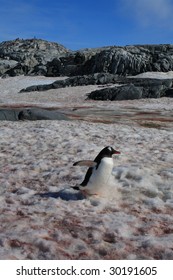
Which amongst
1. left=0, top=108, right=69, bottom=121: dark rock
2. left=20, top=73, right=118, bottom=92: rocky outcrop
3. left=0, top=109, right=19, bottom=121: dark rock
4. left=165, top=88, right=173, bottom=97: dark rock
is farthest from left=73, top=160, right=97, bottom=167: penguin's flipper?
left=20, top=73, right=118, bottom=92: rocky outcrop

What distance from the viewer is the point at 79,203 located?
8.33 metres

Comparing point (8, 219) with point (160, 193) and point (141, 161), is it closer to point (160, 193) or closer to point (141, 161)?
point (160, 193)

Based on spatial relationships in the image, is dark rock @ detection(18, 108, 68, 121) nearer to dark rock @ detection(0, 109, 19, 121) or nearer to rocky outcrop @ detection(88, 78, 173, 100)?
dark rock @ detection(0, 109, 19, 121)

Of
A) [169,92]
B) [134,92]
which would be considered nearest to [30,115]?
[134,92]

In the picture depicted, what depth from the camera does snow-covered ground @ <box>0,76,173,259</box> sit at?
629cm

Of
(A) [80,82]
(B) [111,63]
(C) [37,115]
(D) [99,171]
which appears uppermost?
(B) [111,63]

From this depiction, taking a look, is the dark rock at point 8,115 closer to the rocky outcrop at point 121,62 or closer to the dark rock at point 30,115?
the dark rock at point 30,115

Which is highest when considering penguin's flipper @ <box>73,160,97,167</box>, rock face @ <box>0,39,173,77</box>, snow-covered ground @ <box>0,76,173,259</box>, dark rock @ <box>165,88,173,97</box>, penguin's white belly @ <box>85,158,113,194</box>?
rock face @ <box>0,39,173,77</box>

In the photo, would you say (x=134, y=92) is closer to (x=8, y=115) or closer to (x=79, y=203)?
(x=8, y=115)

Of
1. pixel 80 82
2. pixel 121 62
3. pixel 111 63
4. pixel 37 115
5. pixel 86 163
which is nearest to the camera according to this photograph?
pixel 86 163

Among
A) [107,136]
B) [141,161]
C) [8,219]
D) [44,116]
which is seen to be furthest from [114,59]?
[8,219]

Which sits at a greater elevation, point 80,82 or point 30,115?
point 80,82
